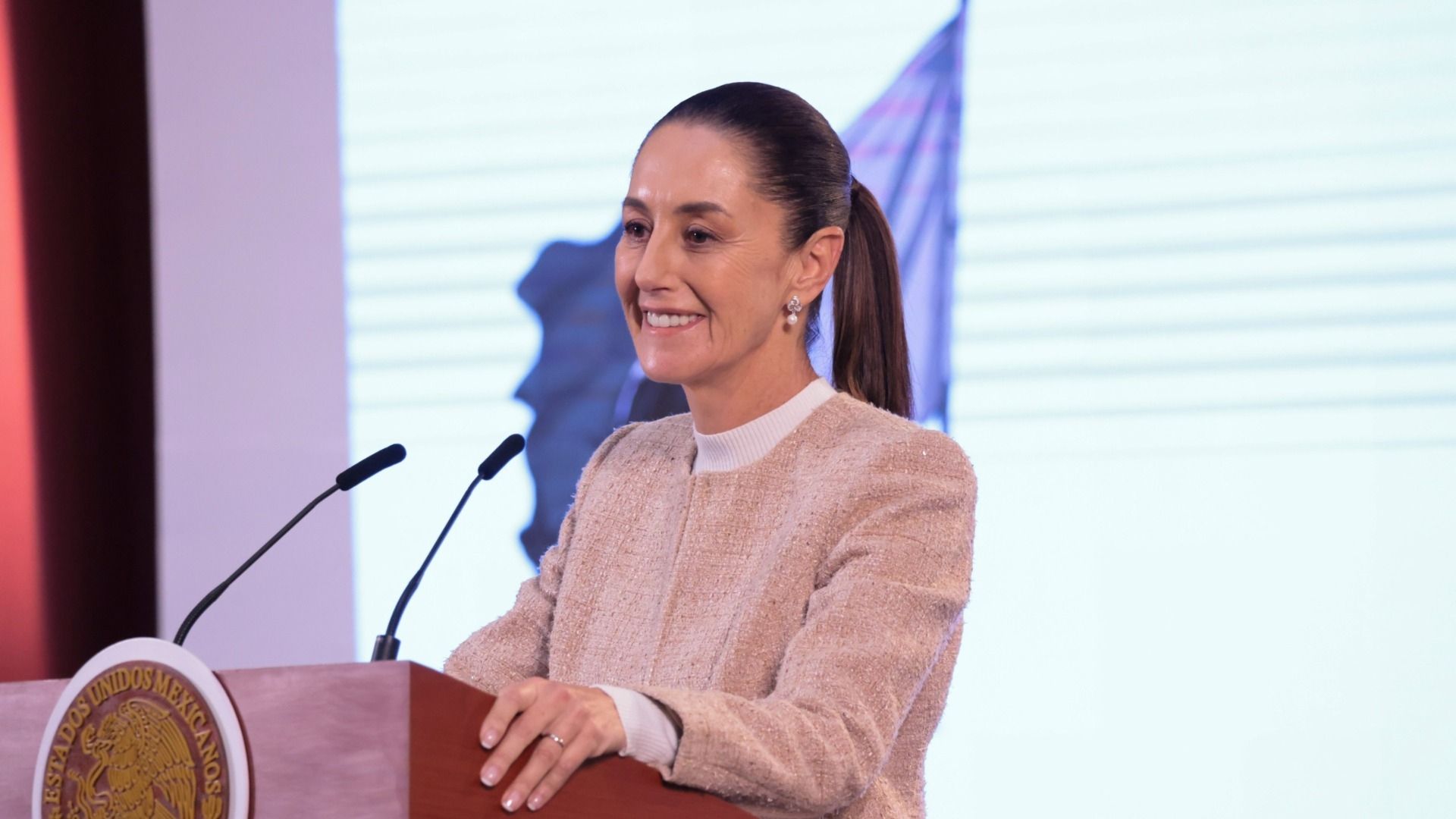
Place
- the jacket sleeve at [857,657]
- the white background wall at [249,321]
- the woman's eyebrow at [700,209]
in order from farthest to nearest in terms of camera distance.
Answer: the white background wall at [249,321]
the woman's eyebrow at [700,209]
the jacket sleeve at [857,657]

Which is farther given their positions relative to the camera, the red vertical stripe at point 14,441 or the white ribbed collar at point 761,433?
the red vertical stripe at point 14,441

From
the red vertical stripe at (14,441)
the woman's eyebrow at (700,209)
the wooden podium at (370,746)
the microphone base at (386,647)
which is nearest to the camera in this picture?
the wooden podium at (370,746)

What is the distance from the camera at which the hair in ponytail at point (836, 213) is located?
184 centimetres

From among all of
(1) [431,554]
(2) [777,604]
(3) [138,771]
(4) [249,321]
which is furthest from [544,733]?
(4) [249,321]

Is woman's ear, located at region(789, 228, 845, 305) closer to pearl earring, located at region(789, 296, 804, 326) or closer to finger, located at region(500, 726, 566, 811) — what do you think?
pearl earring, located at region(789, 296, 804, 326)

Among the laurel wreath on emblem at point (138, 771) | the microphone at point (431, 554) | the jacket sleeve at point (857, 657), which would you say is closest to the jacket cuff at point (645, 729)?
the jacket sleeve at point (857, 657)

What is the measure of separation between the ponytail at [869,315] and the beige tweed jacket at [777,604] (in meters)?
0.11

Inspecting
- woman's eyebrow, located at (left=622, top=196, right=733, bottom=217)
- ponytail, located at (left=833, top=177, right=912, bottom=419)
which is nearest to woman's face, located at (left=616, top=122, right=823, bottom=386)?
woman's eyebrow, located at (left=622, top=196, right=733, bottom=217)

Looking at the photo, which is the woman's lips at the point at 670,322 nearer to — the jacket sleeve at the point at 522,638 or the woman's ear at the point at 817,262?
Result: the woman's ear at the point at 817,262

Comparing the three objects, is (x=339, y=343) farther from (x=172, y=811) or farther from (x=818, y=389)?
(x=172, y=811)

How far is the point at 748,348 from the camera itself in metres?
1.87

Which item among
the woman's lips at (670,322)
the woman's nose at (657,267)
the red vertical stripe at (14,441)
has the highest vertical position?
the woman's nose at (657,267)

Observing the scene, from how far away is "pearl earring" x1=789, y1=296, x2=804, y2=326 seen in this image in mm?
1894

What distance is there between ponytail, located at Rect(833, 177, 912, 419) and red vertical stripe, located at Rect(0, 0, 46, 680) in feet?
8.00
